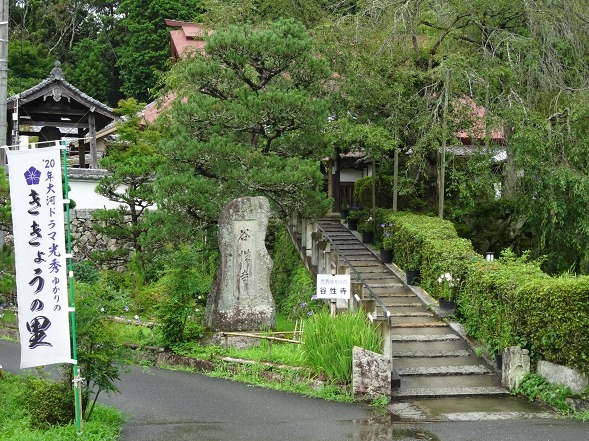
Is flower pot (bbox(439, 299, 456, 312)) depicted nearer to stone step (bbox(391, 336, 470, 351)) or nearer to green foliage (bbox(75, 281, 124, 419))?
stone step (bbox(391, 336, 470, 351))

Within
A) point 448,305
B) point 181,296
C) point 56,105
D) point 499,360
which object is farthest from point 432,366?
point 56,105

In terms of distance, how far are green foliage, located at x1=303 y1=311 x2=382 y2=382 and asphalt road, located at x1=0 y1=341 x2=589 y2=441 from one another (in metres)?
0.68

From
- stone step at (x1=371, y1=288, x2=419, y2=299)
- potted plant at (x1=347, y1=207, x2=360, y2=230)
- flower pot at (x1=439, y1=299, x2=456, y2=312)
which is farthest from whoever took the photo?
potted plant at (x1=347, y1=207, x2=360, y2=230)

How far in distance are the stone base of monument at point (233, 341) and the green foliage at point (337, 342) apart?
1856 mm

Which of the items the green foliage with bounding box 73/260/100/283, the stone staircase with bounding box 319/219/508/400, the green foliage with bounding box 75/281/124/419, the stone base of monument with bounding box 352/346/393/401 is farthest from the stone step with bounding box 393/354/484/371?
the green foliage with bounding box 73/260/100/283

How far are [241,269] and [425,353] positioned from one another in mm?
3908

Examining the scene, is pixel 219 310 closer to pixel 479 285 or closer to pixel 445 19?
pixel 479 285

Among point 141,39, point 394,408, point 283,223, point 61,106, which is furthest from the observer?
point 141,39

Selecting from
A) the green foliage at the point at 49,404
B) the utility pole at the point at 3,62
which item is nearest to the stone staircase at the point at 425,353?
the green foliage at the point at 49,404

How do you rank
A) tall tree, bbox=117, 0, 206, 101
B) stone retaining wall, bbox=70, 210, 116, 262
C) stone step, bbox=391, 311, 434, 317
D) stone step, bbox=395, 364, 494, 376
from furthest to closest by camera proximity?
tall tree, bbox=117, 0, 206, 101, stone retaining wall, bbox=70, 210, 116, 262, stone step, bbox=391, 311, 434, 317, stone step, bbox=395, 364, 494, 376

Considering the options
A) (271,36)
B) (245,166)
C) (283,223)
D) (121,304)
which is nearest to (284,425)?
(121,304)

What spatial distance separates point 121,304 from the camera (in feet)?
32.4

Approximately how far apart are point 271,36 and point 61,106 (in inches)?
391

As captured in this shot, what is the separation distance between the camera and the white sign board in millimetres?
12883
